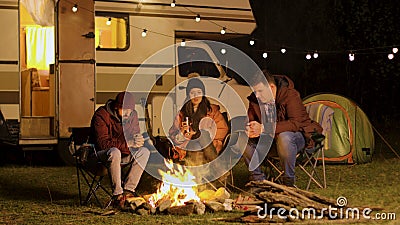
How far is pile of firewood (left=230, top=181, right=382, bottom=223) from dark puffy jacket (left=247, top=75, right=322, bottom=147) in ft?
3.19

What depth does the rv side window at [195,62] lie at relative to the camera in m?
8.93

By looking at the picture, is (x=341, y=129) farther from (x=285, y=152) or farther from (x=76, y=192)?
(x=76, y=192)

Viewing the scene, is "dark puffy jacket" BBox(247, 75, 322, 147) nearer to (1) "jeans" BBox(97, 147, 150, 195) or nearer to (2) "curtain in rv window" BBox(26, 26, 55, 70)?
(1) "jeans" BBox(97, 147, 150, 195)

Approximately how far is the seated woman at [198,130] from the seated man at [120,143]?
0.40 meters

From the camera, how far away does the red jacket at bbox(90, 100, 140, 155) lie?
19.0 feet

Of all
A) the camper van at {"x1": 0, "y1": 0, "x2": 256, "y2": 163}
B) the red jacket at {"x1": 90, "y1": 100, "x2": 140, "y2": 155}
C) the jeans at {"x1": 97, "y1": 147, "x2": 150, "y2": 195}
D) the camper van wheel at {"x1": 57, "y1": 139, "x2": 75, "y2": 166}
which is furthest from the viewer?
the camper van wheel at {"x1": 57, "y1": 139, "x2": 75, "y2": 166}

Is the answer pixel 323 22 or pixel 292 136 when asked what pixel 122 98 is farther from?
pixel 323 22

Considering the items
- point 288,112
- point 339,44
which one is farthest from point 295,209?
point 339,44

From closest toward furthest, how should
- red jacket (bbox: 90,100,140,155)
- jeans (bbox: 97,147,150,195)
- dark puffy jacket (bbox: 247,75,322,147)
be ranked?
jeans (bbox: 97,147,150,195), red jacket (bbox: 90,100,140,155), dark puffy jacket (bbox: 247,75,322,147)

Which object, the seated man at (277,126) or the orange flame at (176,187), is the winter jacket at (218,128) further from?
the orange flame at (176,187)

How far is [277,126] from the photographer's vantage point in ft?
19.4

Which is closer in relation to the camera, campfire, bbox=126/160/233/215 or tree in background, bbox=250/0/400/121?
campfire, bbox=126/160/233/215

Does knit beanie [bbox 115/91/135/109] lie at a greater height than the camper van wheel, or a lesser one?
greater

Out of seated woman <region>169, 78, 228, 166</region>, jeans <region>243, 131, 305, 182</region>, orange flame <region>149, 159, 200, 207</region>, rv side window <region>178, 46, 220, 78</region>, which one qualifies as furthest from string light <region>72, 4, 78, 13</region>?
jeans <region>243, 131, 305, 182</region>
